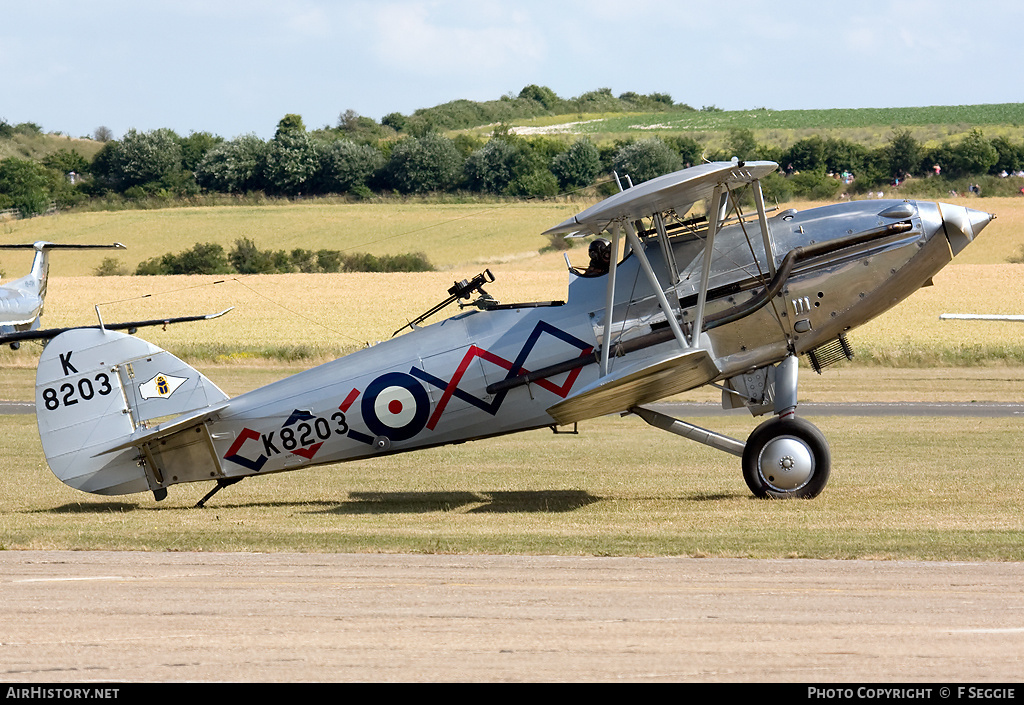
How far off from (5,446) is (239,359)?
1875 centimetres

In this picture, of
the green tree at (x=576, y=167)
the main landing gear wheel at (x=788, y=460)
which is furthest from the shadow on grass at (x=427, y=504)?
the green tree at (x=576, y=167)

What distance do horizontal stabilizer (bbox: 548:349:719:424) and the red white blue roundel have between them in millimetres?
1829

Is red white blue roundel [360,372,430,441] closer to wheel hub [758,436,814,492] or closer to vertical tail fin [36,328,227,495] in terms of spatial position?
vertical tail fin [36,328,227,495]

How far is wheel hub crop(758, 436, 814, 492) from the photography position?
14727 millimetres

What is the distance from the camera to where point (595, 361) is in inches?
586

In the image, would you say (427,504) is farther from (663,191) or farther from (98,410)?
(663,191)

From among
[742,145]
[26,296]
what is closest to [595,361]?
[26,296]

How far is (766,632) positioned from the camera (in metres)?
8.00

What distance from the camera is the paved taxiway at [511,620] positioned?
283 inches

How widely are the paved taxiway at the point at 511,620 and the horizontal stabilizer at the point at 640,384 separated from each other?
2951 mm

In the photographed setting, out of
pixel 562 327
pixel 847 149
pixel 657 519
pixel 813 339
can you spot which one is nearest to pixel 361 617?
pixel 657 519

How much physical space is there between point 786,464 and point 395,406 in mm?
4852

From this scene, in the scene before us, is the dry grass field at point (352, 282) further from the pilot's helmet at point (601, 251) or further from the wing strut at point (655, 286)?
the wing strut at point (655, 286)

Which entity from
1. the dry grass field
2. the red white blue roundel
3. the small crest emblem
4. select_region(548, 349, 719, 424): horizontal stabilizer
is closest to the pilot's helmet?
select_region(548, 349, 719, 424): horizontal stabilizer
